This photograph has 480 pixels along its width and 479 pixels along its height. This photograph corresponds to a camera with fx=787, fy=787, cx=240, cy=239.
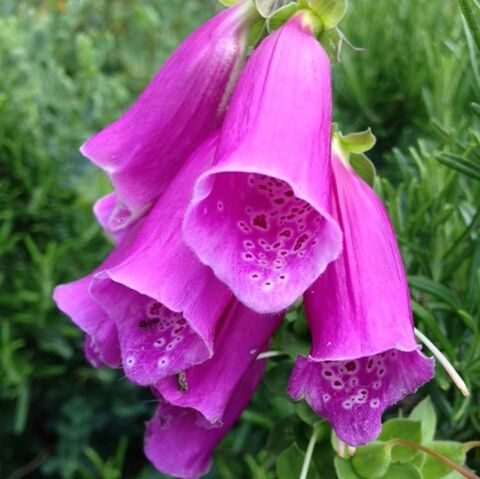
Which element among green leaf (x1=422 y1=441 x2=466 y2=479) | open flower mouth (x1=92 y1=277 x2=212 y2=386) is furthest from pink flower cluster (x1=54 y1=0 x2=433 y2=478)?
green leaf (x1=422 y1=441 x2=466 y2=479)

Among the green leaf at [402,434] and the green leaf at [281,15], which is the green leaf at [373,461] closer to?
the green leaf at [402,434]

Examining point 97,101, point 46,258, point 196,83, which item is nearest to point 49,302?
point 46,258

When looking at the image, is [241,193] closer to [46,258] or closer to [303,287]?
[303,287]

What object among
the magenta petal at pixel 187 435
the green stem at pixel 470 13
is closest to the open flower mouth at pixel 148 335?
the magenta petal at pixel 187 435

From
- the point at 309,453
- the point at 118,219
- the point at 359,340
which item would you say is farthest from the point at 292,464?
the point at 118,219

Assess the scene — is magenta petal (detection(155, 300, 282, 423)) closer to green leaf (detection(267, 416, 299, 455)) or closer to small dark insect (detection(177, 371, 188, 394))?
small dark insect (detection(177, 371, 188, 394))
